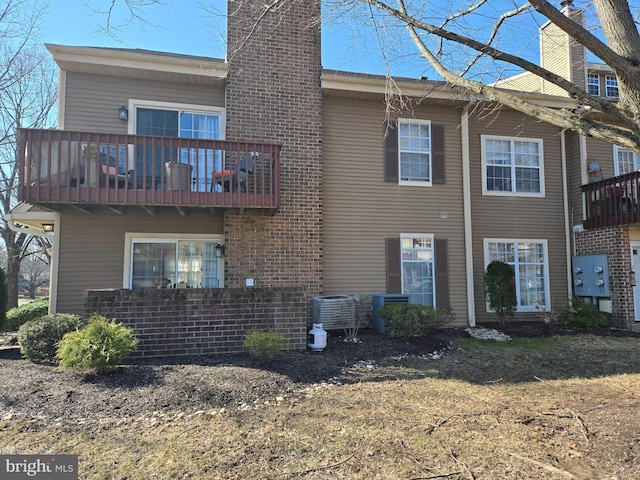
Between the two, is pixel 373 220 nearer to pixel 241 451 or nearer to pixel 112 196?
pixel 112 196

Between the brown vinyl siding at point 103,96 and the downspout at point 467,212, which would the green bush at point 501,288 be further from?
the brown vinyl siding at point 103,96

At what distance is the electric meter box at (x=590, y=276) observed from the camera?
32.9 feet

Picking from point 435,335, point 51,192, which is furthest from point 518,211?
point 51,192

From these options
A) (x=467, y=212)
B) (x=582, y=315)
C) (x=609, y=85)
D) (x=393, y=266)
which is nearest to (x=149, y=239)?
(x=393, y=266)

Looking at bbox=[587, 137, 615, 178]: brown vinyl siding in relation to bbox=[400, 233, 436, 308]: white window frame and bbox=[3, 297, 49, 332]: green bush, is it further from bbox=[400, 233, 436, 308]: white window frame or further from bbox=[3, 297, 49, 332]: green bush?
bbox=[3, 297, 49, 332]: green bush

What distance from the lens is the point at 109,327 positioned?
5.13m

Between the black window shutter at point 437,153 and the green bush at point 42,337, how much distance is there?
26.9 ft

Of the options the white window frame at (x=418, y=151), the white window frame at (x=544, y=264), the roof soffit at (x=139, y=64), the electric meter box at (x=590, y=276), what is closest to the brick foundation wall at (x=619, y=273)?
the electric meter box at (x=590, y=276)

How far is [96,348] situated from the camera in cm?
489

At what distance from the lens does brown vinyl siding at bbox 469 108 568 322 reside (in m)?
10.3

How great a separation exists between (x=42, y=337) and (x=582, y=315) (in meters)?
11.3

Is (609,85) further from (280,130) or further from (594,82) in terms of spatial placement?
(280,130)

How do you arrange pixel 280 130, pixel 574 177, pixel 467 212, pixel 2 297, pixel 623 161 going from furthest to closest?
pixel 623 161
pixel 574 177
pixel 467 212
pixel 280 130
pixel 2 297

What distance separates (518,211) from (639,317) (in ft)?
12.5
